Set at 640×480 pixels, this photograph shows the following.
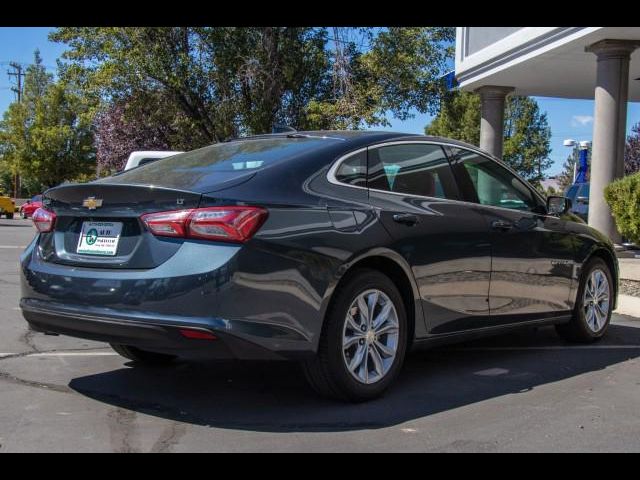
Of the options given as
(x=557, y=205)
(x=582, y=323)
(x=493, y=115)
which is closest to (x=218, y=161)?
(x=557, y=205)

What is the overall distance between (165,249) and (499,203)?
110 inches

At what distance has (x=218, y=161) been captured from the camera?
4.48 m

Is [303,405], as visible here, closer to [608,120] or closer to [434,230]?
[434,230]

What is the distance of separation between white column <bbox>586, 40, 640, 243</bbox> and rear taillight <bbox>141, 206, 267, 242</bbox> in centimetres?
Answer: 965

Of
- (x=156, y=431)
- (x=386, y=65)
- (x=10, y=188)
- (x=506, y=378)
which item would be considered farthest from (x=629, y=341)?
(x=10, y=188)

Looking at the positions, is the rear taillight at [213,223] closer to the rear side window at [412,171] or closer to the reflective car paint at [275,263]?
the reflective car paint at [275,263]

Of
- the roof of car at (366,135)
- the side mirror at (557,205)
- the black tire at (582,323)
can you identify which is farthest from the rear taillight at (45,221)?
the black tire at (582,323)

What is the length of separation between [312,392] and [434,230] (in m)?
1.30

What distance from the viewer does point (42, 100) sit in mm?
45406

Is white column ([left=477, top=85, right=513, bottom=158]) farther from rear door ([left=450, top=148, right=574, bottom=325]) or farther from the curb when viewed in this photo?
rear door ([left=450, top=148, right=574, bottom=325])

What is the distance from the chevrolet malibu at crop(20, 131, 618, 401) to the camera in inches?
142
